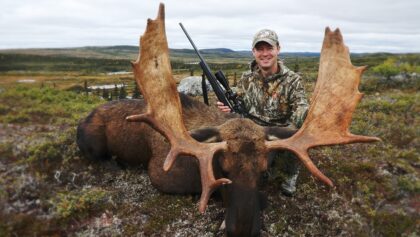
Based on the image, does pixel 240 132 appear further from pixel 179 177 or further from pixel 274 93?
pixel 274 93

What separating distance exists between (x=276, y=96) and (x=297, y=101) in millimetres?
405

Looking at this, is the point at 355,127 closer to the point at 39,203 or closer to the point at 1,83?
the point at 39,203

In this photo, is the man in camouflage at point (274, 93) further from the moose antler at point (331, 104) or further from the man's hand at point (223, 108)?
the moose antler at point (331, 104)

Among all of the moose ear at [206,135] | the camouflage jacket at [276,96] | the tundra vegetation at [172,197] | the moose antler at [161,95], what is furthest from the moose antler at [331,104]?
the tundra vegetation at [172,197]

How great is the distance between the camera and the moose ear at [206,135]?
487 cm

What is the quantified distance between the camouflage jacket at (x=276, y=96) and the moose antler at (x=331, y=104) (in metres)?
1.17

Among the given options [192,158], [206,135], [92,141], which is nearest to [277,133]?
[206,135]

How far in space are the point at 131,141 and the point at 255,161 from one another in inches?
133

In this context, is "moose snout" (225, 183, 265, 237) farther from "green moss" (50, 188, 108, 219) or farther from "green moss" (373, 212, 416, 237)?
"green moss" (50, 188, 108, 219)

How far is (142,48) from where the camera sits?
4.55 metres

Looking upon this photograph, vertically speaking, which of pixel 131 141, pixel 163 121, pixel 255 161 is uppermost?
pixel 163 121

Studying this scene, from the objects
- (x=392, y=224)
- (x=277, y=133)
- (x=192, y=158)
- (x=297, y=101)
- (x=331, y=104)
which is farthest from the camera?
(x=297, y=101)

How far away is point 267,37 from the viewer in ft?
21.2

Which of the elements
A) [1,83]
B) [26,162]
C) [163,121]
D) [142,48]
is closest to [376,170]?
[163,121]
